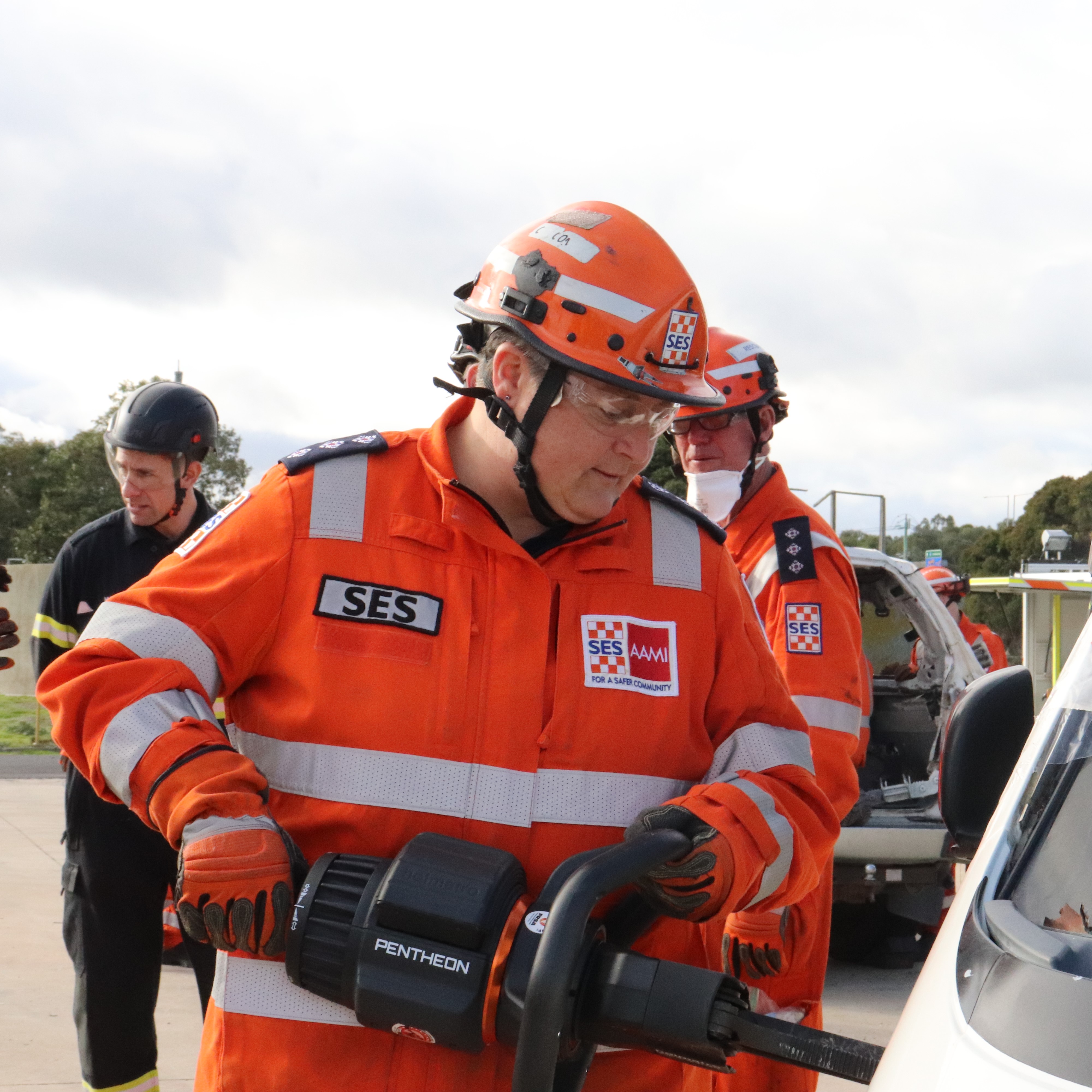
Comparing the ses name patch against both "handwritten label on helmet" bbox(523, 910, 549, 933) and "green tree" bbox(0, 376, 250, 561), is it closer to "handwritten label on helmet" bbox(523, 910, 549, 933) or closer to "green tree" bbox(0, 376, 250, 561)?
"handwritten label on helmet" bbox(523, 910, 549, 933)

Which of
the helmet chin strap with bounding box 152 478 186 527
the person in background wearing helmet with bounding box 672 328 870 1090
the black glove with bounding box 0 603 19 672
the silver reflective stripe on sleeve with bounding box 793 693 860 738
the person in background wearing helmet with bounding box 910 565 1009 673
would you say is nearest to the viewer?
the person in background wearing helmet with bounding box 672 328 870 1090

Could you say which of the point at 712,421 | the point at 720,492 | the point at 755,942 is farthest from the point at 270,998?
the point at 712,421

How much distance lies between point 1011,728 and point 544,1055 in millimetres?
934

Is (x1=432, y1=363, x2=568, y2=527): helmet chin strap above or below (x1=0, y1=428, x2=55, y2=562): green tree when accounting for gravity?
below

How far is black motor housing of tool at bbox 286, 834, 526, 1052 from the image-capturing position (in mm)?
1828

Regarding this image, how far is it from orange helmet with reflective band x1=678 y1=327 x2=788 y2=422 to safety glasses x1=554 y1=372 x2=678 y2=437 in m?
1.84

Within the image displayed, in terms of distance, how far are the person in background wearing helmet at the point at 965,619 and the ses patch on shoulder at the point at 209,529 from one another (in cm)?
683

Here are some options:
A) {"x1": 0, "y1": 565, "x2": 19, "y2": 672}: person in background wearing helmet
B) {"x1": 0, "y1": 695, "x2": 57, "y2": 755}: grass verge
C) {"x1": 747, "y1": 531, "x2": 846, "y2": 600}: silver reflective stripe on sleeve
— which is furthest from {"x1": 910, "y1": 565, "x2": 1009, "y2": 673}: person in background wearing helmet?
{"x1": 0, "y1": 695, "x2": 57, "y2": 755}: grass verge

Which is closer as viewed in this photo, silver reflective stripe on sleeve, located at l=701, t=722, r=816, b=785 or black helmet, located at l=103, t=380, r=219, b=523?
silver reflective stripe on sleeve, located at l=701, t=722, r=816, b=785

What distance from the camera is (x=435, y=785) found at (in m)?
2.12

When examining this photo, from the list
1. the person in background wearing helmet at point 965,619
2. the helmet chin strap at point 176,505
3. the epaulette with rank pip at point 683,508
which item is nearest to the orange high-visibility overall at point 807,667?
the epaulette with rank pip at point 683,508

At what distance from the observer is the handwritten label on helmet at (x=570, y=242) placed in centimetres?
228

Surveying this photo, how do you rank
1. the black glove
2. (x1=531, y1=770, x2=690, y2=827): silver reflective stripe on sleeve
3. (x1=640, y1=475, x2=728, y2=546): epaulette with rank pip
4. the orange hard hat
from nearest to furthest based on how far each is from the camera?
1. (x1=531, y1=770, x2=690, y2=827): silver reflective stripe on sleeve
2. (x1=640, y1=475, x2=728, y2=546): epaulette with rank pip
3. the black glove
4. the orange hard hat

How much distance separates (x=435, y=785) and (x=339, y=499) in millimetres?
528
